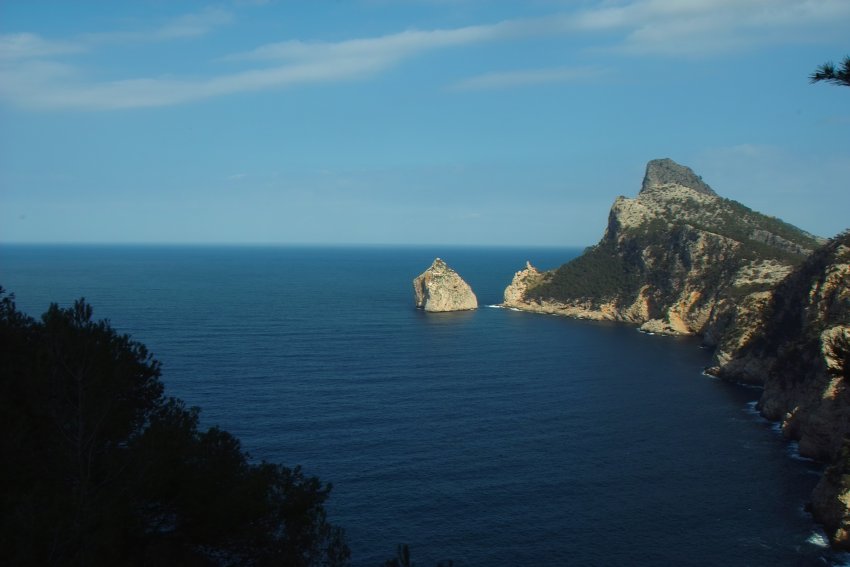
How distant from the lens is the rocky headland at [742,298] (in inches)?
2325

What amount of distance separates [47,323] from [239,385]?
179ft

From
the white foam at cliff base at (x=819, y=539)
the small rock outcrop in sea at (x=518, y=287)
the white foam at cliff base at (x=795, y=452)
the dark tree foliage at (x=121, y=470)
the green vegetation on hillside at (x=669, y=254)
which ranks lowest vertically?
the white foam at cliff base at (x=819, y=539)

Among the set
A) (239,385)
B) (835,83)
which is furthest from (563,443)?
(835,83)

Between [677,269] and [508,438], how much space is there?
3621 inches

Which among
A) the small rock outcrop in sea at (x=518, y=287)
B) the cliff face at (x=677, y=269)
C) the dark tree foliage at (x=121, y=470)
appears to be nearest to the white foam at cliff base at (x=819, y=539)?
the dark tree foliage at (x=121, y=470)

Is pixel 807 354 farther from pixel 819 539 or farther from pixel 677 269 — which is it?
pixel 677 269

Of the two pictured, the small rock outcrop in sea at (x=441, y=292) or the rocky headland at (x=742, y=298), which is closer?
the rocky headland at (x=742, y=298)

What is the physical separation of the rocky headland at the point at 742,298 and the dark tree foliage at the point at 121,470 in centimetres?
1925

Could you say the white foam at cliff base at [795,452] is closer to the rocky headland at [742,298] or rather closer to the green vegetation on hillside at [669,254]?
the rocky headland at [742,298]

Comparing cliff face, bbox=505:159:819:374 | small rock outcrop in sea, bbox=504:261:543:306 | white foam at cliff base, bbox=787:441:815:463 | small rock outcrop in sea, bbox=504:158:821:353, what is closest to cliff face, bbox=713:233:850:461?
white foam at cliff base, bbox=787:441:815:463

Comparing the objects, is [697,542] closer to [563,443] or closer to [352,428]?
[563,443]

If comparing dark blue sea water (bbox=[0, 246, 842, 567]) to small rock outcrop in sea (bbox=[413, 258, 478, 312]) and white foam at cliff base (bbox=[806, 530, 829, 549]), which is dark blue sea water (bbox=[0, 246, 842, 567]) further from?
small rock outcrop in sea (bbox=[413, 258, 478, 312])

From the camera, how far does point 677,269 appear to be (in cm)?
14375

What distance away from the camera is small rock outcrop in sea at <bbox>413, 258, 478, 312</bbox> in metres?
159
